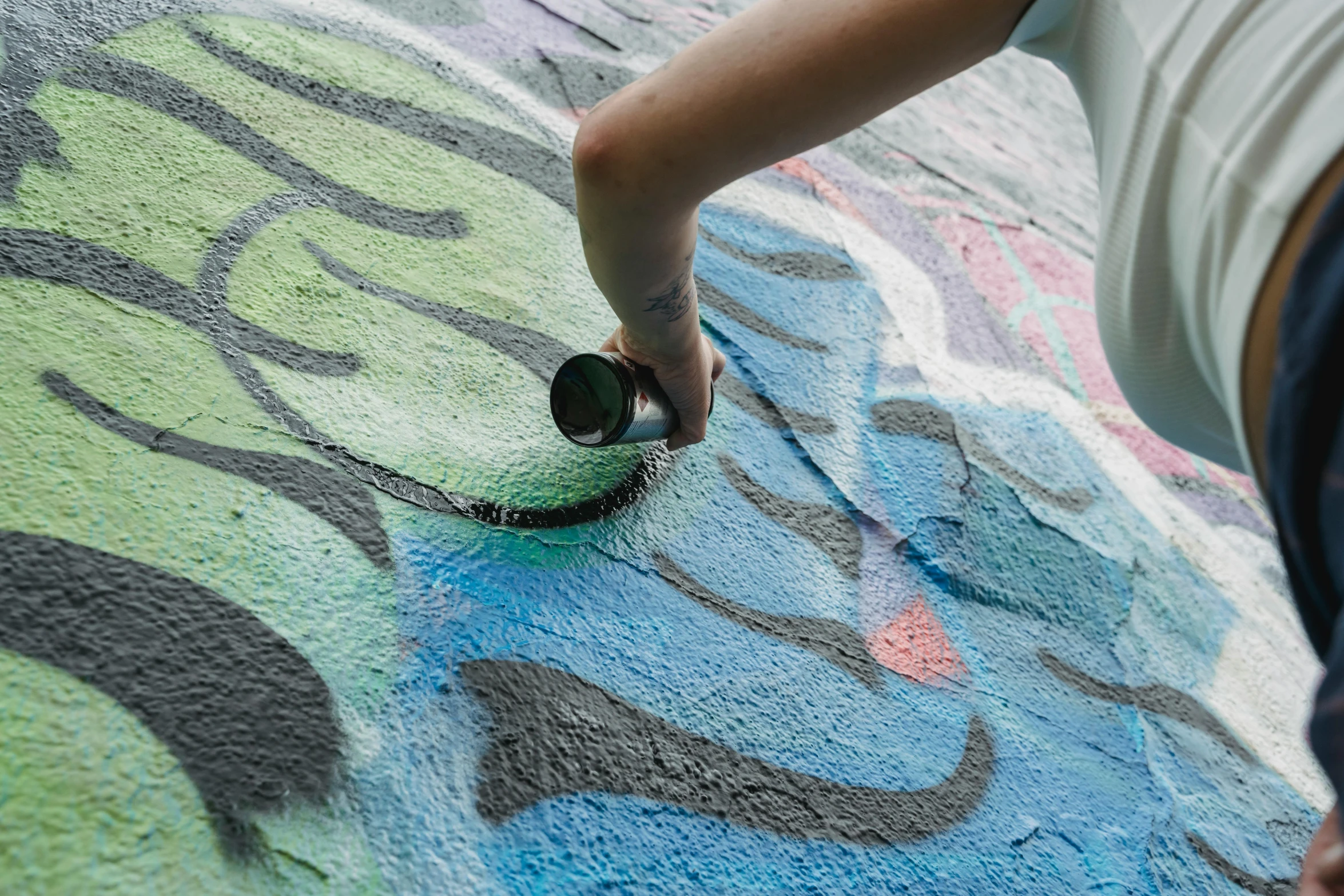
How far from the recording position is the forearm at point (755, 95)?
882mm

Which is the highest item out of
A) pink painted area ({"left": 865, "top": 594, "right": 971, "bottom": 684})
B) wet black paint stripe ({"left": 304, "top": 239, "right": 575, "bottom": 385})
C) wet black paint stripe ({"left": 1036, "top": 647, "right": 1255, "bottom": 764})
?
wet black paint stripe ({"left": 304, "top": 239, "right": 575, "bottom": 385})

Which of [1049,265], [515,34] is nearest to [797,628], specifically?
[515,34]

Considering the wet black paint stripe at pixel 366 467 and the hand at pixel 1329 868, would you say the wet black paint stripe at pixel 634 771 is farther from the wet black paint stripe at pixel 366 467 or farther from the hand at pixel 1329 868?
the hand at pixel 1329 868

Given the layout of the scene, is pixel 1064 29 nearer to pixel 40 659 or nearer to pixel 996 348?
pixel 40 659

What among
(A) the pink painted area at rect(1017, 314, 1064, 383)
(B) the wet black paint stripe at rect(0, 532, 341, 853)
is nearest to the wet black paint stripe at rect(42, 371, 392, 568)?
(B) the wet black paint stripe at rect(0, 532, 341, 853)

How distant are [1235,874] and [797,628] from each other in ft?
2.70

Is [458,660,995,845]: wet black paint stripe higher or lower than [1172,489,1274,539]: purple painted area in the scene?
lower

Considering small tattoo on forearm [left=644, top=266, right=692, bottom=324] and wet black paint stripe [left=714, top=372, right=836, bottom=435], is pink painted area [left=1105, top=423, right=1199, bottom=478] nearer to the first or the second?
wet black paint stripe [left=714, top=372, right=836, bottom=435]

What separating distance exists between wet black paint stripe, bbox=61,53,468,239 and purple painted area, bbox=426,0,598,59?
64 centimetres

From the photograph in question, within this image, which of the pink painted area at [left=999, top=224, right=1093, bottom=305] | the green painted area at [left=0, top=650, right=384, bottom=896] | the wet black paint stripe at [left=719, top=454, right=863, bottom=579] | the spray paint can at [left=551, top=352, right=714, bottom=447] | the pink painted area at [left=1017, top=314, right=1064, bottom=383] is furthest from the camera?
the pink painted area at [left=999, top=224, right=1093, bottom=305]

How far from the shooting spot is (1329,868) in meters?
0.66

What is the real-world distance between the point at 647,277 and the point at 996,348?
1.47 m

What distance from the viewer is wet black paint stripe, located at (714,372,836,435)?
1.69m

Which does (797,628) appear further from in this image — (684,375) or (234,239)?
(234,239)
